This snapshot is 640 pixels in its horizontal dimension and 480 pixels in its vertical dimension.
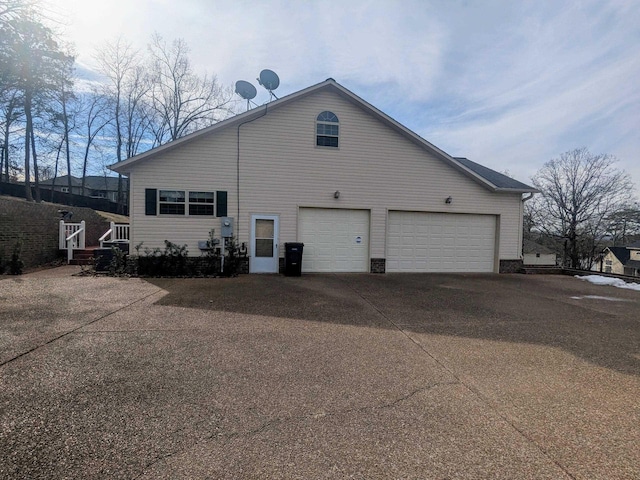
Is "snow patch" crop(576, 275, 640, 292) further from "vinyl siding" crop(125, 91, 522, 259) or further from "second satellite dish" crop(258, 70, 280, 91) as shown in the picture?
"second satellite dish" crop(258, 70, 280, 91)

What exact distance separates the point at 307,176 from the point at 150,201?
15.8 feet

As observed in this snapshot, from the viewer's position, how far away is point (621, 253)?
37.8 meters

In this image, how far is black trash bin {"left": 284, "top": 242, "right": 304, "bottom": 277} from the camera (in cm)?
1030

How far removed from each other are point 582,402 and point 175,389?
141 inches

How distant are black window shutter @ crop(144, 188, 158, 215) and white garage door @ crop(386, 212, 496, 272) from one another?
745 centimetres

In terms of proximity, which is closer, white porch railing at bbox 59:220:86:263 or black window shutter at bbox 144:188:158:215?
black window shutter at bbox 144:188:158:215

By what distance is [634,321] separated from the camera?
229 inches

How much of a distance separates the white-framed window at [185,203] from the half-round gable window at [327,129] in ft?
12.8

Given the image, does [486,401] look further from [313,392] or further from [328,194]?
[328,194]

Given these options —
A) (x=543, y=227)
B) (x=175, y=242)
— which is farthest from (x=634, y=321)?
(x=543, y=227)

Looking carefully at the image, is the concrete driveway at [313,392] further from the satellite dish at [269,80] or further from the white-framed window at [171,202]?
the satellite dish at [269,80]

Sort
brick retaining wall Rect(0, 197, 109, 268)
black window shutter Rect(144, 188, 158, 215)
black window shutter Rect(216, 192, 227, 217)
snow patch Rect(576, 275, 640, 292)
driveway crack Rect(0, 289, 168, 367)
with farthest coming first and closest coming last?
black window shutter Rect(216, 192, 227, 217), black window shutter Rect(144, 188, 158, 215), brick retaining wall Rect(0, 197, 109, 268), snow patch Rect(576, 275, 640, 292), driveway crack Rect(0, 289, 168, 367)

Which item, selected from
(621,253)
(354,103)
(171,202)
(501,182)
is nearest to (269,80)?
(354,103)

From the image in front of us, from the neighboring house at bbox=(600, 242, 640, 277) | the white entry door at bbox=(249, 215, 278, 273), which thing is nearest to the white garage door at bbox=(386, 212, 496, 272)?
the white entry door at bbox=(249, 215, 278, 273)
